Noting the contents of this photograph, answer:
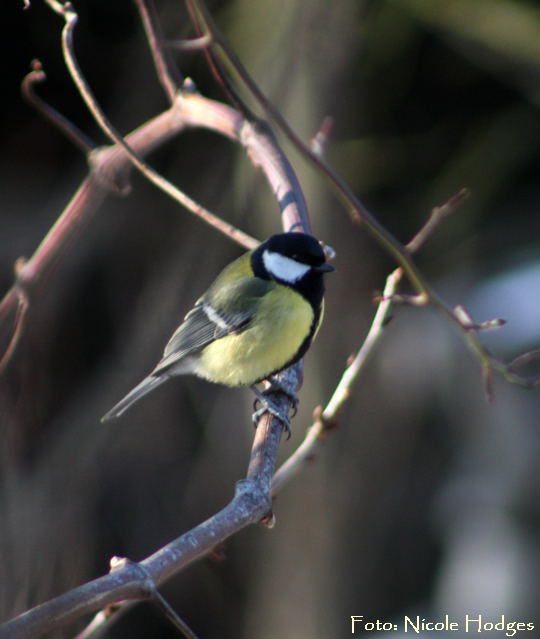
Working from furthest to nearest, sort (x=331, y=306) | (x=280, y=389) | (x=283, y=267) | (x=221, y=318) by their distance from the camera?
1. (x=331, y=306)
2. (x=221, y=318)
3. (x=283, y=267)
4. (x=280, y=389)

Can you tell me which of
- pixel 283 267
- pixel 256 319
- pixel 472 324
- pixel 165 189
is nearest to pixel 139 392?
pixel 256 319

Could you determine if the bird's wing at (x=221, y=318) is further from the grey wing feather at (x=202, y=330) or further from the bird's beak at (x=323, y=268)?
the bird's beak at (x=323, y=268)

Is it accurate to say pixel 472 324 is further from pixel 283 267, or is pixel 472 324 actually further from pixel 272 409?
pixel 283 267

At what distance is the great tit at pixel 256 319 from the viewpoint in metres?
2.01

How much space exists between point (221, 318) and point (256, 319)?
0.11 meters

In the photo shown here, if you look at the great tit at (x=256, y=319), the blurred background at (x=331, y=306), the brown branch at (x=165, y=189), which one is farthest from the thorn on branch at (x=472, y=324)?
the blurred background at (x=331, y=306)

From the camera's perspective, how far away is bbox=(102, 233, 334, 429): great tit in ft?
6.59

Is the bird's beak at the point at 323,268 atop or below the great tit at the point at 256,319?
atop

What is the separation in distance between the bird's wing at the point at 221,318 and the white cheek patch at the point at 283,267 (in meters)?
0.06

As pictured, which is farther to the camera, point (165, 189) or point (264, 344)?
point (264, 344)

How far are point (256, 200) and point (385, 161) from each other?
0.62 meters

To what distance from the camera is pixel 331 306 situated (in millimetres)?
3438

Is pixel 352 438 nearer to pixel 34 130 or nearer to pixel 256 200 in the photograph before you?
pixel 256 200

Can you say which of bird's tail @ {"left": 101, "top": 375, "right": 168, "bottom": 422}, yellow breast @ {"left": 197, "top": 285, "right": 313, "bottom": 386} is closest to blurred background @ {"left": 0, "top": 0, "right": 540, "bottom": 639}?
bird's tail @ {"left": 101, "top": 375, "right": 168, "bottom": 422}
